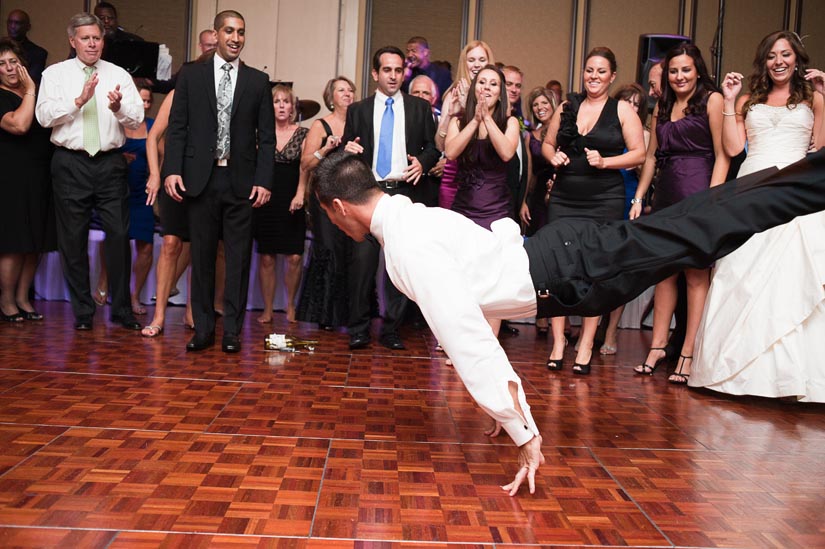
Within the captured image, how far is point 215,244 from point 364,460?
2155 millimetres

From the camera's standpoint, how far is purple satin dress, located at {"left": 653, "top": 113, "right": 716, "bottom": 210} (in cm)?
418

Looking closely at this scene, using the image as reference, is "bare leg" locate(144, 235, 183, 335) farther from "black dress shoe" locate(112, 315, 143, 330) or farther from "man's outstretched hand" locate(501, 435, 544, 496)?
"man's outstretched hand" locate(501, 435, 544, 496)

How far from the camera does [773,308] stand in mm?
3680

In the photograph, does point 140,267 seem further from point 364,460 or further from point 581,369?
point 364,460

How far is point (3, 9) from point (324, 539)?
8788mm

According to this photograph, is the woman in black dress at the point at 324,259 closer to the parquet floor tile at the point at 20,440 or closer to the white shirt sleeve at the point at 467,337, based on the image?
the parquet floor tile at the point at 20,440

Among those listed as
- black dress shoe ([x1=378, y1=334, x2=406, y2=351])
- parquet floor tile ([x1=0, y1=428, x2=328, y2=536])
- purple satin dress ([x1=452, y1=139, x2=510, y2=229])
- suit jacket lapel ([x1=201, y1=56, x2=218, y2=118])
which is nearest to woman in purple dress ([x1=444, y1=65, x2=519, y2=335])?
purple satin dress ([x1=452, y1=139, x2=510, y2=229])

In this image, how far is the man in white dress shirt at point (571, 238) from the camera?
2445 millimetres

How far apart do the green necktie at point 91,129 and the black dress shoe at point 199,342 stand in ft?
4.75

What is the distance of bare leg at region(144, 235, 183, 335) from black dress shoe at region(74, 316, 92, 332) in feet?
1.26

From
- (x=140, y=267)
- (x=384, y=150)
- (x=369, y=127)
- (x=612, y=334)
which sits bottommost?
(x=612, y=334)

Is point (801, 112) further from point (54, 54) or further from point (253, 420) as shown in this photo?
point (54, 54)

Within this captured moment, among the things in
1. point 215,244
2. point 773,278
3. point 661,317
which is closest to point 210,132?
point 215,244

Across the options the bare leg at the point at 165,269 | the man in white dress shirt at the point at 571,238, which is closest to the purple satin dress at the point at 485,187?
the bare leg at the point at 165,269
